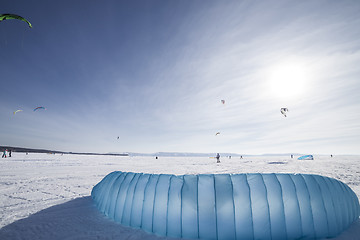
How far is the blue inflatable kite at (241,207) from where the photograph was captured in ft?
14.0

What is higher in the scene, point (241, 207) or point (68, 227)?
point (241, 207)

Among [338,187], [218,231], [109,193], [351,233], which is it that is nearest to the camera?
[218,231]

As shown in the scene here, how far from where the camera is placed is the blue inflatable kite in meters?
4.27

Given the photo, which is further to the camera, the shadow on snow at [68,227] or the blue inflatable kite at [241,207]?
the shadow on snow at [68,227]

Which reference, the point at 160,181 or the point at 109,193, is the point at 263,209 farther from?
the point at 109,193

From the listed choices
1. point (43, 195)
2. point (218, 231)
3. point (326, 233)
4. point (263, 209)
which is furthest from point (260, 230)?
point (43, 195)

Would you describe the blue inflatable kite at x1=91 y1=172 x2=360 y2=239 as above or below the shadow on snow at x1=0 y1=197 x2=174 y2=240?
above

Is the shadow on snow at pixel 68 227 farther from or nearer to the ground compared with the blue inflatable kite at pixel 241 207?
nearer to the ground

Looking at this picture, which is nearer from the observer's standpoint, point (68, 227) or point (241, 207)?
point (241, 207)

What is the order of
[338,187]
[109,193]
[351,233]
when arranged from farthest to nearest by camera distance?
1. [109,193]
2. [338,187]
3. [351,233]

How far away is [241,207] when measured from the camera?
432 centimetres

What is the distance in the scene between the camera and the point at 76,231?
15.9ft

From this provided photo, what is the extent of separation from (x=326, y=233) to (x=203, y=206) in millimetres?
3377

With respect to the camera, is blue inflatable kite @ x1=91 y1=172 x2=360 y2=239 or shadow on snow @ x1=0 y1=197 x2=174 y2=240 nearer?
blue inflatable kite @ x1=91 y1=172 x2=360 y2=239
